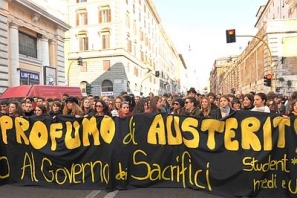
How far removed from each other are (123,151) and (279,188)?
2428mm

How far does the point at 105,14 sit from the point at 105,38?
3159 millimetres

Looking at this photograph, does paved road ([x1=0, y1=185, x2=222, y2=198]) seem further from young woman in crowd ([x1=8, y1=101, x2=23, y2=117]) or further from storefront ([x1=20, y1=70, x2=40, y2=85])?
storefront ([x1=20, y1=70, x2=40, y2=85])

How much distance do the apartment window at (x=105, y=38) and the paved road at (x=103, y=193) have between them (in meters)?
44.4

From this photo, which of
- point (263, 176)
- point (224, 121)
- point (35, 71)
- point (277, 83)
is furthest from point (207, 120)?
point (277, 83)

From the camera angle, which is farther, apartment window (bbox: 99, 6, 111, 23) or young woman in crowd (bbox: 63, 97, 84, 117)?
apartment window (bbox: 99, 6, 111, 23)

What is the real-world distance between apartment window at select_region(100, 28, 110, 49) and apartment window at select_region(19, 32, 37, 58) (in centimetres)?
2326

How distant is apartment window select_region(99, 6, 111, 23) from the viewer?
160ft

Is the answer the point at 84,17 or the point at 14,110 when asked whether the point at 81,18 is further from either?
the point at 14,110

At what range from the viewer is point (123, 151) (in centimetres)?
599

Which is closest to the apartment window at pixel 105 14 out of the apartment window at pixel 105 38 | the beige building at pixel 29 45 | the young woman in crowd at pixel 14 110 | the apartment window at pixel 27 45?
the apartment window at pixel 105 38

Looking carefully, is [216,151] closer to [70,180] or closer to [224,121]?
[224,121]

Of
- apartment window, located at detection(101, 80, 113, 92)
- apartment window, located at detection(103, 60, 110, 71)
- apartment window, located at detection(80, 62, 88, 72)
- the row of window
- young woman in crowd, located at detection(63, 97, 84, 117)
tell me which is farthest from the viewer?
apartment window, located at detection(80, 62, 88, 72)

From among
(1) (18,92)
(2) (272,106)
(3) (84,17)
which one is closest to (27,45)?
(1) (18,92)

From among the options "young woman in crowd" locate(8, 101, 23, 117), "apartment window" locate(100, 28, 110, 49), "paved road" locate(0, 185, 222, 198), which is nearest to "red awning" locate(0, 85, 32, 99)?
"young woman in crowd" locate(8, 101, 23, 117)
